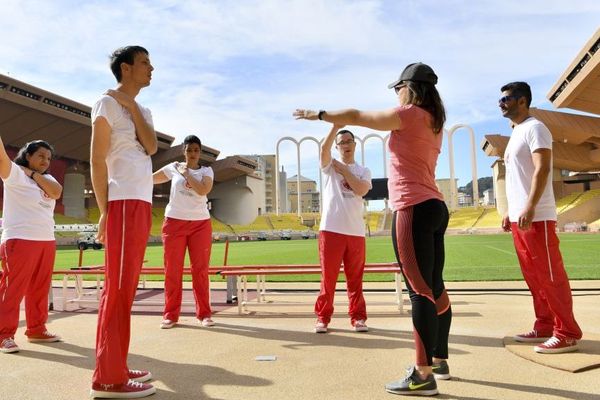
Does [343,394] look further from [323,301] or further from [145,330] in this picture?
[145,330]

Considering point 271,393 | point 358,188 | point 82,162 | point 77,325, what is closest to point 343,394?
point 271,393

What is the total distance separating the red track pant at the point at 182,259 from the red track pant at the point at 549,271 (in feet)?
10.1

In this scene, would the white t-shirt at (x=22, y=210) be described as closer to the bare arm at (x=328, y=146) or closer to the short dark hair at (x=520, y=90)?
the bare arm at (x=328, y=146)

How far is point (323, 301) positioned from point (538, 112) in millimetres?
39900

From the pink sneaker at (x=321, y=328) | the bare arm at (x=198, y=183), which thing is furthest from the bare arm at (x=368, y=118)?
the bare arm at (x=198, y=183)

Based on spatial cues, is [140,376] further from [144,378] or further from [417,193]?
[417,193]

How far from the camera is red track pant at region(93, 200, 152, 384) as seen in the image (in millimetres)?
2615

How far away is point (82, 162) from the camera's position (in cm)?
4872

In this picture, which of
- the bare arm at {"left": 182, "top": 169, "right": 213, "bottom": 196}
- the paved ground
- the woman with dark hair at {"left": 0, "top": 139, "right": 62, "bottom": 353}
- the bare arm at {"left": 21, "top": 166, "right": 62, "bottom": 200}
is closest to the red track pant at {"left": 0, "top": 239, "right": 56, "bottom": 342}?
Result: the woman with dark hair at {"left": 0, "top": 139, "right": 62, "bottom": 353}

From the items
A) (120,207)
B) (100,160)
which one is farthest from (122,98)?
(120,207)

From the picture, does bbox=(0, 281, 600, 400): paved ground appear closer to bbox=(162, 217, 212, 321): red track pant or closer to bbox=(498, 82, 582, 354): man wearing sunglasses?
bbox=(162, 217, 212, 321): red track pant

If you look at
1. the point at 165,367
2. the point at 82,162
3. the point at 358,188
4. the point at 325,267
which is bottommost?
the point at 165,367

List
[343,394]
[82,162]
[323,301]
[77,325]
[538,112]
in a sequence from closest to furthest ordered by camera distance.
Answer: [343,394], [323,301], [77,325], [538,112], [82,162]

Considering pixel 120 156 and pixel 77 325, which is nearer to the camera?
pixel 120 156
